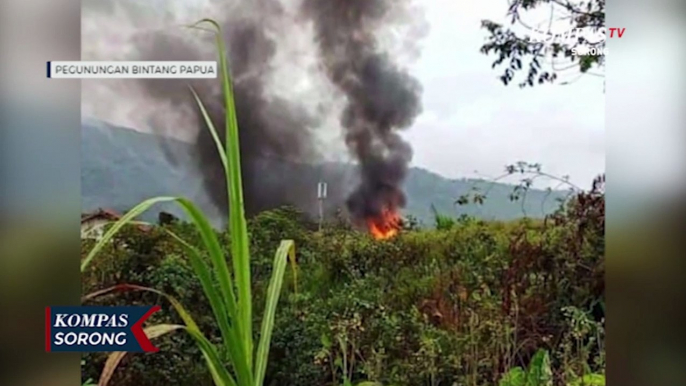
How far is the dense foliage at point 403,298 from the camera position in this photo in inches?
71.9

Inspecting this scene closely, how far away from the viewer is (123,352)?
5.96ft

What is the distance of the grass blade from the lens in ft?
5.96

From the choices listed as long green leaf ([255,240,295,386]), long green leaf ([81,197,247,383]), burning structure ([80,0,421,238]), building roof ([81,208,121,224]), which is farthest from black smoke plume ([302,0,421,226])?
building roof ([81,208,121,224])

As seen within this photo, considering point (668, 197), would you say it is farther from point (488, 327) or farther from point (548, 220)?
Result: point (488, 327)

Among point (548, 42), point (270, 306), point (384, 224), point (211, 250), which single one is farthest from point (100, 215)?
point (548, 42)

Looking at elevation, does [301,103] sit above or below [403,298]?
above

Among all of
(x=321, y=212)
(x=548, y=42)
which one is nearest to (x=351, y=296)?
(x=321, y=212)

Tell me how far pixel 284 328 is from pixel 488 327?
598 mm

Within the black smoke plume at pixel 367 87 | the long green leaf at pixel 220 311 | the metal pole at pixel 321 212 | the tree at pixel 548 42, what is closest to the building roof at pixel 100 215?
the long green leaf at pixel 220 311

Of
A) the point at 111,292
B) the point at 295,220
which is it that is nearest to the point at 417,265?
the point at 295,220

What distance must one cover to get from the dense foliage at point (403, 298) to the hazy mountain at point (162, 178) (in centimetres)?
7

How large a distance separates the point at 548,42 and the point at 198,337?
1.34m

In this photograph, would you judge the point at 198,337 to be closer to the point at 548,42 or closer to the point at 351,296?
the point at 351,296

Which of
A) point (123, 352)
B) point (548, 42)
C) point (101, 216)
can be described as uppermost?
point (548, 42)
